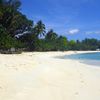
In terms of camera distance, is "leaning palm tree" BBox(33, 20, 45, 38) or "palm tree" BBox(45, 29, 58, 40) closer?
"leaning palm tree" BBox(33, 20, 45, 38)

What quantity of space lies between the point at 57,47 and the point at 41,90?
3519 inches

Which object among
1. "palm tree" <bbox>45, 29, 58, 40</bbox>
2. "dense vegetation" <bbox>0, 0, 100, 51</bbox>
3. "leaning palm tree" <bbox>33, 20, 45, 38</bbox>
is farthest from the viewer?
"palm tree" <bbox>45, 29, 58, 40</bbox>

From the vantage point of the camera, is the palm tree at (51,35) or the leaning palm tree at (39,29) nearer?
the leaning palm tree at (39,29)

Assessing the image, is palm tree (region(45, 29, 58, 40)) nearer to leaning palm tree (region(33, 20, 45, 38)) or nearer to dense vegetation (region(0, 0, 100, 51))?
dense vegetation (region(0, 0, 100, 51))

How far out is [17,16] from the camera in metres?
50.7

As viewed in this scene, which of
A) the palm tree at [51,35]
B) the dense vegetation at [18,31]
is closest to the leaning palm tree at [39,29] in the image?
the dense vegetation at [18,31]

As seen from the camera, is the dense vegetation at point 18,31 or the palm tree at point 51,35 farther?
the palm tree at point 51,35

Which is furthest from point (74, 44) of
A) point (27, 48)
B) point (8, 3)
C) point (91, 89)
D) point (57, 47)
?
point (91, 89)

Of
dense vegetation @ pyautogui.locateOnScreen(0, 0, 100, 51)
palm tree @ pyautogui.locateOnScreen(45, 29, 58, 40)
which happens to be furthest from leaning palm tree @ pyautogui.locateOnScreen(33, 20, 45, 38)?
palm tree @ pyautogui.locateOnScreen(45, 29, 58, 40)

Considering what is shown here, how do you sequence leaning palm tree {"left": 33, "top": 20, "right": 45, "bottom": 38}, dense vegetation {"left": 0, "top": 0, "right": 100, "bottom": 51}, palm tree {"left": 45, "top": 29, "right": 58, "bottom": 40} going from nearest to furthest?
dense vegetation {"left": 0, "top": 0, "right": 100, "bottom": 51}, leaning palm tree {"left": 33, "top": 20, "right": 45, "bottom": 38}, palm tree {"left": 45, "top": 29, "right": 58, "bottom": 40}

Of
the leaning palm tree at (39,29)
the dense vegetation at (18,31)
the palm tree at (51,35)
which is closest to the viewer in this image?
the dense vegetation at (18,31)

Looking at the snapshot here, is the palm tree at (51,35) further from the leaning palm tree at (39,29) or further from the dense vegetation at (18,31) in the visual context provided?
the leaning palm tree at (39,29)

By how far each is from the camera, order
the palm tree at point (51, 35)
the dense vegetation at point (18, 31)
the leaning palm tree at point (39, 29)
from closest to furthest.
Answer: the dense vegetation at point (18, 31) → the leaning palm tree at point (39, 29) → the palm tree at point (51, 35)

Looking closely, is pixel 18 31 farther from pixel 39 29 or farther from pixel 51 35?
pixel 51 35
